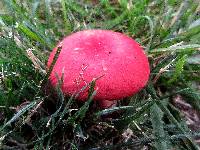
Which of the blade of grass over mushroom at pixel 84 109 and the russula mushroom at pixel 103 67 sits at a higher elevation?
the russula mushroom at pixel 103 67

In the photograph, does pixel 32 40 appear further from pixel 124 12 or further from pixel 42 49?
pixel 124 12

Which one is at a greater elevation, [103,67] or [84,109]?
[103,67]

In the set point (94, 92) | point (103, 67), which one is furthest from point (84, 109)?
point (103, 67)

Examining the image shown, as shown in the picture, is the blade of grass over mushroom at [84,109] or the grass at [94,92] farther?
the grass at [94,92]

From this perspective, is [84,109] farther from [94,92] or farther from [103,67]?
[103,67]
